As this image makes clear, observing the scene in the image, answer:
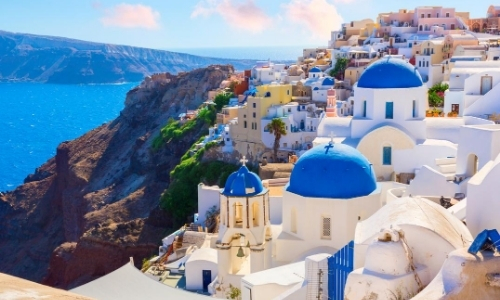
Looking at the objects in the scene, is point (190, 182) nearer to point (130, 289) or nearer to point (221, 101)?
point (221, 101)

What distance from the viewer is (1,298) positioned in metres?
5.17

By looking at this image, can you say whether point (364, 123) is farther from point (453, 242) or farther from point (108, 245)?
point (108, 245)

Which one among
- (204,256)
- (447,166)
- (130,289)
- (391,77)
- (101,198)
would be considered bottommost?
(101,198)

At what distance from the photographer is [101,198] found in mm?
59531

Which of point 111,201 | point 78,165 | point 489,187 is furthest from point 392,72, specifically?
point 78,165

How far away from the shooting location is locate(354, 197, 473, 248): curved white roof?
1317 centimetres

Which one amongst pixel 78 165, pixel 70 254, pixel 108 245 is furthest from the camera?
pixel 78 165

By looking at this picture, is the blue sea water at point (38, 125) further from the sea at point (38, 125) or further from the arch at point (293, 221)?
the arch at point (293, 221)

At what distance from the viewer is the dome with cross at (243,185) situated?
1861cm

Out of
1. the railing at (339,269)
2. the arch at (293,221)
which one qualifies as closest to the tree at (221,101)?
the arch at (293,221)

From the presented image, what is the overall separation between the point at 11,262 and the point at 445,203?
48.5 m

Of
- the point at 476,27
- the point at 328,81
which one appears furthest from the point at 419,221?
the point at 476,27

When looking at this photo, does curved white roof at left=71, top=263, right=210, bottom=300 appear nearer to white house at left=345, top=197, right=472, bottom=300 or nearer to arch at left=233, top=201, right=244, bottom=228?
arch at left=233, top=201, right=244, bottom=228

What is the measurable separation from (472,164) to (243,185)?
6503mm
